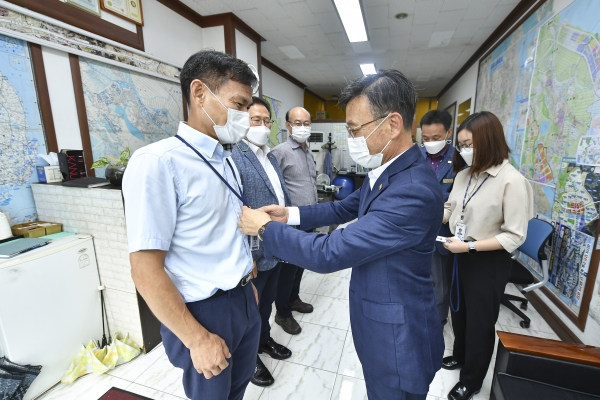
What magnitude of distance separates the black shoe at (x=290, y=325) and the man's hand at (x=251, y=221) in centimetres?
153

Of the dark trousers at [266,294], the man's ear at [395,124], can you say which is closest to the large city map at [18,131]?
the dark trousers at [266,294]

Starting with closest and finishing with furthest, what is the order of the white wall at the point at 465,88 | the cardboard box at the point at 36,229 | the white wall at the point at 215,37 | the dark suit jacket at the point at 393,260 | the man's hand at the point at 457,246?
the dark suit jacket at the point at 393,260 < the man's hand at the point at 457,246 < the cardboard box at the point at 36,229 < the white wall at the point at 215,37 < the white wall at the point at 465,88

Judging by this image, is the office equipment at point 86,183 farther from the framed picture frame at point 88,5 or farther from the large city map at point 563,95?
the large city map at point 563,95

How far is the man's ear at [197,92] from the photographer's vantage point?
890 mm

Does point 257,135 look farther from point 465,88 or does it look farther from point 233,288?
point 465,88

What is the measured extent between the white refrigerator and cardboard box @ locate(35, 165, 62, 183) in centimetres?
45

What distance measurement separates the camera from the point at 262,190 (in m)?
1.57

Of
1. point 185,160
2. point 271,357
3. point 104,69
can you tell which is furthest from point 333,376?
point 104,69

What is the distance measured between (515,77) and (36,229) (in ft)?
16.1

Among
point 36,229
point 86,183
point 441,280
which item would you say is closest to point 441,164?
point 441,280

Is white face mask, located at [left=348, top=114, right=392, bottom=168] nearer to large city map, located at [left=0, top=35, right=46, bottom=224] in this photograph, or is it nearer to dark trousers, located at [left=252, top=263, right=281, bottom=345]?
dark trousers, located at [left=252, top=263, right=281, bottom=345]

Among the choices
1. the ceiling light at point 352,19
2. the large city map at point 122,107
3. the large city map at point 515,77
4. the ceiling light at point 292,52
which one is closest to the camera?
the large city map at point 122,107

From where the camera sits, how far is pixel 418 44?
471 centimetres

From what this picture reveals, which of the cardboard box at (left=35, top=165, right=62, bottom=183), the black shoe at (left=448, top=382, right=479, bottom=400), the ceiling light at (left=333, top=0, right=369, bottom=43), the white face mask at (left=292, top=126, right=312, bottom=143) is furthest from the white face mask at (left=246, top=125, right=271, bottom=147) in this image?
the ceiling light at (left=333, top=0, right=369, bottom=43)
